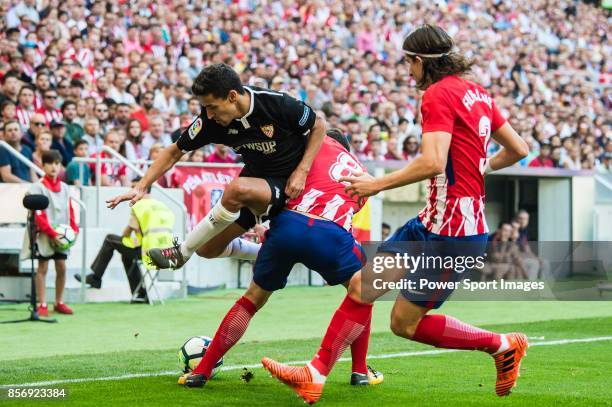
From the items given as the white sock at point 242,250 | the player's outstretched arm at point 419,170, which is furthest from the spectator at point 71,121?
the player's outstretched arm at point 419,170

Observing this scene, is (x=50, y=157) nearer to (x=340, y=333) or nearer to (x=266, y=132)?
(x=266, y=132)

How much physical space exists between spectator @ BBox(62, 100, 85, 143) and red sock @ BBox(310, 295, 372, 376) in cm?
1091

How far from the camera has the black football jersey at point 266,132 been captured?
286 inches

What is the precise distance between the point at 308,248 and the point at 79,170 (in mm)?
9842

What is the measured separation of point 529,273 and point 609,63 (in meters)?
17.7

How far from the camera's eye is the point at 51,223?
44.9ft

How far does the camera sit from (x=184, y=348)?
7.93 meters

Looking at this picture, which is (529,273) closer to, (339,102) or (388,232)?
(388,232)

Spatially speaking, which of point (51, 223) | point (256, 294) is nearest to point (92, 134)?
point (51, 223)

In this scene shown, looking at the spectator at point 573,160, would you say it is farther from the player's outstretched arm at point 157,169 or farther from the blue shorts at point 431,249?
the blue shorts at point 431,249

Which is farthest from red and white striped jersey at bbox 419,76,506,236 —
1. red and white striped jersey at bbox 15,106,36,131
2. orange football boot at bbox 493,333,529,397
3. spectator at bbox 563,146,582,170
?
spectator at bbox 563,146,582,170

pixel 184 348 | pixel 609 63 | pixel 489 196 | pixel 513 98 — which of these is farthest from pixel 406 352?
pixel 609 63

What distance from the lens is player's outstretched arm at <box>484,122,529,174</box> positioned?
6746mm

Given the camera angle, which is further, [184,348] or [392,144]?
[392,144]
